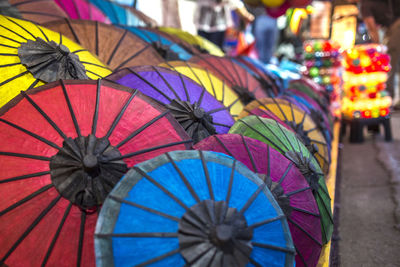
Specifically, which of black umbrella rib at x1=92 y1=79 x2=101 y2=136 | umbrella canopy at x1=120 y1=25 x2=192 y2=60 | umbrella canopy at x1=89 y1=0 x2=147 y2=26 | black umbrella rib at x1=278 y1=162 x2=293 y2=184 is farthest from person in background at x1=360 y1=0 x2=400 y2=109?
black umbrella rib at x1=92 y1=79 x2=101 y2=136

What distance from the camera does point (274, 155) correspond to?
2111 mm

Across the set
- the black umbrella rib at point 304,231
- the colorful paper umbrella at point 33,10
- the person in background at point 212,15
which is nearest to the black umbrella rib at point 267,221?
the black umbrella rib at point 304,231

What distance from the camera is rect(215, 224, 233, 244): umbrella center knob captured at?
52.7 inches

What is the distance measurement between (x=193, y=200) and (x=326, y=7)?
9.10 metres

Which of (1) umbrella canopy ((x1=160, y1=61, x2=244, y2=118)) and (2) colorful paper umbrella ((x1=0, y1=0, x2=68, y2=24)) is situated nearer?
(1) umbrella canopy ((x1=160, y1=61, x2=244, y2=118))

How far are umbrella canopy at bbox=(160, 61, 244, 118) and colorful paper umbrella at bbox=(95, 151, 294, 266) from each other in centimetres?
153

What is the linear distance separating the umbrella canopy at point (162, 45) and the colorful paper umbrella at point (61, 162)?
1744mm

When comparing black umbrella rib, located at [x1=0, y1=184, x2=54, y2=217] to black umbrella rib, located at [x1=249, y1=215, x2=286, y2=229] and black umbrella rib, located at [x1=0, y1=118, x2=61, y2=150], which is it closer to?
black umbrella rib, located at [x1=0, y1=118, x2=61, y2=150]

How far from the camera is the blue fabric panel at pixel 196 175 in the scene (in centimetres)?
151

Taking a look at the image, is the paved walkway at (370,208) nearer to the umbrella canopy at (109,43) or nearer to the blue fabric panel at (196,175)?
the blue fabric panel at (196,175)

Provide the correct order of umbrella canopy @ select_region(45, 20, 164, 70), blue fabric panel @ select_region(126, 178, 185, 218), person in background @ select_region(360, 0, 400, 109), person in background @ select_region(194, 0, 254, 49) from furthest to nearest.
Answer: person in background @ select_region(360, 0, 400, 109) → person in background @ select_region(194, 0, 254, 49) → umbrella canopy @ select_region(45, 20, 164, 70) → blue fabric panel @ select_region(126, 178, 185, 218)

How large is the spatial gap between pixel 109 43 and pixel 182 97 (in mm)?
1024

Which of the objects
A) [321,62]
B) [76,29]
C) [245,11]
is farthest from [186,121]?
[245,11]

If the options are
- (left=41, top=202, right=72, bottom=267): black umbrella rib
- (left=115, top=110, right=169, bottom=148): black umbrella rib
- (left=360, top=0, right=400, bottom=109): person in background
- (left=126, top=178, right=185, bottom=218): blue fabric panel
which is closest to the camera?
(left=126, top=178, right=185, bottom=218): blue fabric panel
